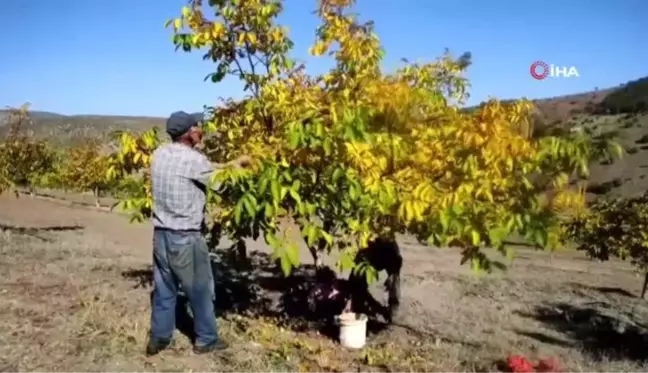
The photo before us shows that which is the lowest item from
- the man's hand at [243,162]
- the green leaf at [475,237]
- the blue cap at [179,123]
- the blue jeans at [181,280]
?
the blue jeans at [181,280]

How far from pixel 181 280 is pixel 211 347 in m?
0.50

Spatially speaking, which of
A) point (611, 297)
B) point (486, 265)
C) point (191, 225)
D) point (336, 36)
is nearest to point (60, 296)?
point (191, 225)

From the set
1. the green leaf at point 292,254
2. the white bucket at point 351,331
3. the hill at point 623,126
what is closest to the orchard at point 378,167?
the green leaf at point 292,254

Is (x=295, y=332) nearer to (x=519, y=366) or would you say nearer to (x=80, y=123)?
(x=519, y=366)

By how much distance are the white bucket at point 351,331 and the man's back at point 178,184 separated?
1.41 m

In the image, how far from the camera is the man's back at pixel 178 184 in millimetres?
3852

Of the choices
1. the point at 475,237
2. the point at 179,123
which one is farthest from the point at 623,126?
the point at 179,123

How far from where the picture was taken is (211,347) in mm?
4141

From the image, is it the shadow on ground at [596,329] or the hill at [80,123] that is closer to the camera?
the shadow on ground at [596,329]

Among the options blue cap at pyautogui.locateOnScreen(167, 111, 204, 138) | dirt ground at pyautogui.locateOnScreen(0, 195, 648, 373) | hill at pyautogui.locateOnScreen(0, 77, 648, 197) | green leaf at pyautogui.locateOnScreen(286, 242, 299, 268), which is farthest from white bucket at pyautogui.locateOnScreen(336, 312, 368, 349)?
hill at pyautogui.locateOnScreen(0, 77, 648, 197)

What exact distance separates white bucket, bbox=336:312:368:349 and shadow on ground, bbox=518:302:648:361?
2.08m

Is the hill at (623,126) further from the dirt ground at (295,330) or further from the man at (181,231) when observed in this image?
the man at (181,231)

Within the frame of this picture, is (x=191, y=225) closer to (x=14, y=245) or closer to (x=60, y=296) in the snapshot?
(x=60, y=296)

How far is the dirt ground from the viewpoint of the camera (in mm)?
4062
